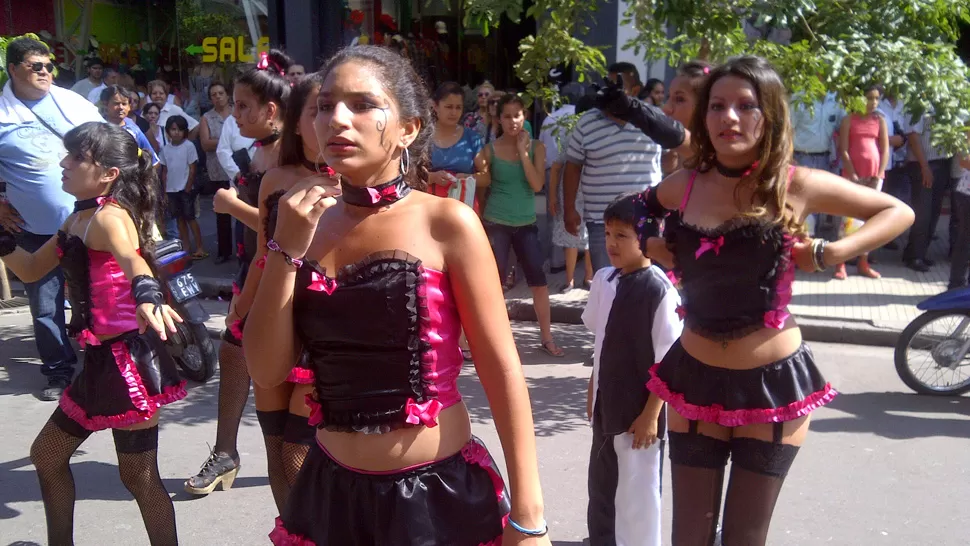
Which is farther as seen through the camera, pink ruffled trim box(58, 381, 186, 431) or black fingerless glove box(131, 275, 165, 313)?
pink ruffled trim box(58, 381, 186, 431)

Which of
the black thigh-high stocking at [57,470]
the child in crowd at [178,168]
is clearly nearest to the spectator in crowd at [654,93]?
the child in crowd at [178,168]

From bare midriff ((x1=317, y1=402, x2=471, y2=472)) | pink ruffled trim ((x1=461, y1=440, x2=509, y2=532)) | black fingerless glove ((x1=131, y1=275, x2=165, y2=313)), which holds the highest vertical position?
black fingerless glove ((x1=131, y1=275, x2=165, y2=313))

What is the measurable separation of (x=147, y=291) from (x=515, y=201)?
13.2 ft

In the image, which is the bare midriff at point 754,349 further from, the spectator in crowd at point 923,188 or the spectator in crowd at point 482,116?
the spectator in crowd at point 923,188

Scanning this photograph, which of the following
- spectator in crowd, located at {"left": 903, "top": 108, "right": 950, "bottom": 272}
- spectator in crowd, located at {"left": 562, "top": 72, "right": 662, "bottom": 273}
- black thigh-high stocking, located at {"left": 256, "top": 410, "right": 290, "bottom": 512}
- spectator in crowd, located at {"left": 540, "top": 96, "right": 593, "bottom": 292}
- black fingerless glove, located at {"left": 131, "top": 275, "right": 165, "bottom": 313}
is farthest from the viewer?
spectator in crowd, located at {"left": 903, "top": 108, "right": 950, "bottom": 272}

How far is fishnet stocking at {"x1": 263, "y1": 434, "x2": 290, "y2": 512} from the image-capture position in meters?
3.41

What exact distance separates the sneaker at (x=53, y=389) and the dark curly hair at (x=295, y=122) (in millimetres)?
Answer: 3264

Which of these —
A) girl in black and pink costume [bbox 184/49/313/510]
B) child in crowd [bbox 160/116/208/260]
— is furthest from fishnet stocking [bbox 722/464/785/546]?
child in crowd [bbox 160/116/208/260]

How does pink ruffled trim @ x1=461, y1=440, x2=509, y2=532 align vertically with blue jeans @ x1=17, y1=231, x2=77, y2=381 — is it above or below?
above

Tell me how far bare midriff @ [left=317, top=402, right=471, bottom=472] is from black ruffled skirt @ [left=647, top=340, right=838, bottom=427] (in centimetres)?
105

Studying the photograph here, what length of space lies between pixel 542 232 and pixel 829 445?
6.03 metres

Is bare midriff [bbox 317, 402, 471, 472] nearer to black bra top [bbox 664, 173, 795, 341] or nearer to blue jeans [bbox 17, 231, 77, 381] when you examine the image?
black bra top [bbox 664, 173, 795, 341]

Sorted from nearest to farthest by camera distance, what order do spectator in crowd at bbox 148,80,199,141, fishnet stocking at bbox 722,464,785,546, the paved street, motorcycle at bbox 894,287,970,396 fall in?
1. fishnet stocking at bbox 722,464,785,546
2. the paved street
3. motorcycle at bbox 894,287,970,396
4. spectator in crowd at bbox 148,80,199,141

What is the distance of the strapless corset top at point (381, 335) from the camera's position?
1.94 metres
